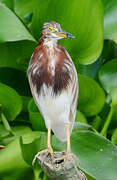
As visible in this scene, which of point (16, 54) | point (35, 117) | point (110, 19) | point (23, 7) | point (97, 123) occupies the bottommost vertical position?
point (97, 123)

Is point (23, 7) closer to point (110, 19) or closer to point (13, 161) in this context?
point (110, 19)

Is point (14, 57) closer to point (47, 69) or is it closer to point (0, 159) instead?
point (0, 159)

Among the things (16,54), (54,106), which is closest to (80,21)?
(16,54)

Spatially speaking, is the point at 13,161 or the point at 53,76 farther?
the point at 13,161

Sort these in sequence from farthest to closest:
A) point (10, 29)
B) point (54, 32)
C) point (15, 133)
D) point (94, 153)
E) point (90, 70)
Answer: point (90, 70), point (15, 133), point (10, 29), point (94, 153), point (54, 32)

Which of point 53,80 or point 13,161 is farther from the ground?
point 53,80

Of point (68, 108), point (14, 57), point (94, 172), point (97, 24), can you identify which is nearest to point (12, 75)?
point (14, 57)

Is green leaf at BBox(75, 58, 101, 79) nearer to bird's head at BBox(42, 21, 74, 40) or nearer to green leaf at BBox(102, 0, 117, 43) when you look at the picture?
green leaf at BBox(102, 0, 117, 43)
